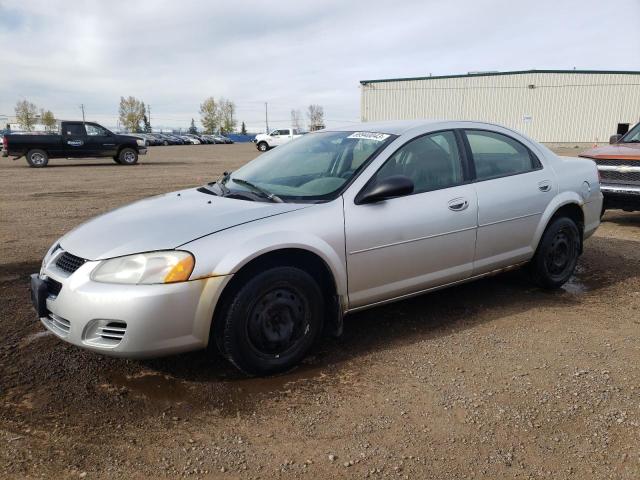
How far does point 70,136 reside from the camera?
19953 mm

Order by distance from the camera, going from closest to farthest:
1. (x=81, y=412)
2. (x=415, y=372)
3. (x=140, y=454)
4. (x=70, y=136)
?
(x=140, y=454)
(x=81, y=412)
(x=415, y=372)
(x=70, y=136)

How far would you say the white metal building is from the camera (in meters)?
40.0

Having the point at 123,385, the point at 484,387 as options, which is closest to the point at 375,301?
the point at 484,387

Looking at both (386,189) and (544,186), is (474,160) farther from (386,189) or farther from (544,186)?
(386,189)

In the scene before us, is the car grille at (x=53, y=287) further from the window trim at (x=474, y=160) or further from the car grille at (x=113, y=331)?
the window trim at (x=474, y=160)

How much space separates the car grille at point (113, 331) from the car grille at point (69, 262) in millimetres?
416

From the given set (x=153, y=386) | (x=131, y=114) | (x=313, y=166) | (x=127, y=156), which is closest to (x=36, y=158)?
(x=127, y=156)

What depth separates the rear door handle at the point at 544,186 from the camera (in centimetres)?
456

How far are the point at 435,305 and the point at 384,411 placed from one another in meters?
1.80

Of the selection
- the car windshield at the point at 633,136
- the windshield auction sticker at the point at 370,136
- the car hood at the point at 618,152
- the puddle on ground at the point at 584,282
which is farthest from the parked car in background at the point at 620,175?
the windshield auction sticker at the point at 370,136

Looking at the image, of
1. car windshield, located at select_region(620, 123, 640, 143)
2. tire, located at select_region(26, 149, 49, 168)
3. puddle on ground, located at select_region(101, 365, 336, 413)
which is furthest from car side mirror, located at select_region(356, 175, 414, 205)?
tire, located at select_region(26, 149, 49, 168)

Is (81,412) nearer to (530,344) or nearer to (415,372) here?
(415,372)

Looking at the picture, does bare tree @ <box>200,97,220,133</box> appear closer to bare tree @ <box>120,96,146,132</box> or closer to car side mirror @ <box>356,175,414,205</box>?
bare tree @ <box>120,96,146,132</box>

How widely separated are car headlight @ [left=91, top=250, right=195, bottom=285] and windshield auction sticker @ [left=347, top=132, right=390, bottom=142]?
5.82 ft
